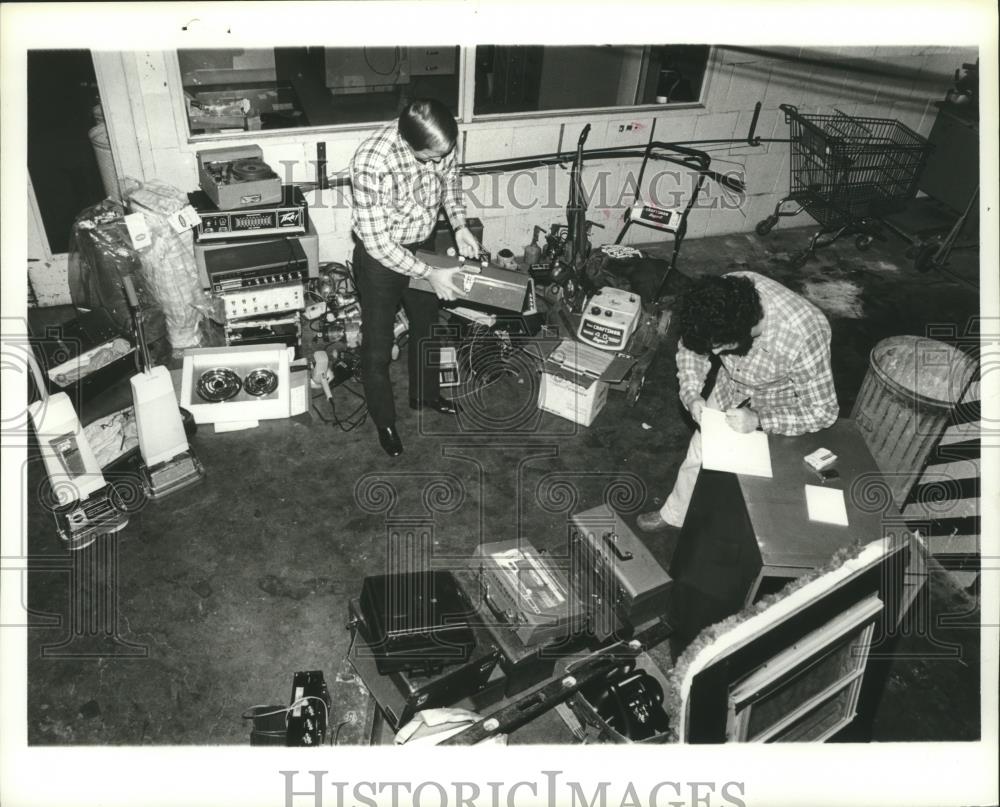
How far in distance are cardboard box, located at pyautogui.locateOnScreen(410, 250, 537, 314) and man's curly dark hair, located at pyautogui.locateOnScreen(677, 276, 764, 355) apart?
1399 millimetres

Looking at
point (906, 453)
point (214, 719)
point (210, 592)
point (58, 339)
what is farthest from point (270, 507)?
→ point (906, 453)

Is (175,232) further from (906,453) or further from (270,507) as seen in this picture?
(906,453)

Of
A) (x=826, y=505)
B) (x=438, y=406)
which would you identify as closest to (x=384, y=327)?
(x=438, y=406)

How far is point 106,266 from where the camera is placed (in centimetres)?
452

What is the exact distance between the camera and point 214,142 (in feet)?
15.4

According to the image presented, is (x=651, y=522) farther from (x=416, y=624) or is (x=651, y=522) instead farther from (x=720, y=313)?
(x=416, y=624)

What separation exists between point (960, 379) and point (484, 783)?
3256 mm

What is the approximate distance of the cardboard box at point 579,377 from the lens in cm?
448

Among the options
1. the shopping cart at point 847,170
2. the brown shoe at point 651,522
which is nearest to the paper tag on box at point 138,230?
the brown shoe at point 651,522

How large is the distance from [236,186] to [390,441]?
1738 millimetres

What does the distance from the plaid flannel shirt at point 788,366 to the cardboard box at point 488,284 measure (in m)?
1.36

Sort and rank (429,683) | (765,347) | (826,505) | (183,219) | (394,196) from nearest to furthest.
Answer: (429,683) < (826,505) < (765,347) < (394,196) < (183,219)

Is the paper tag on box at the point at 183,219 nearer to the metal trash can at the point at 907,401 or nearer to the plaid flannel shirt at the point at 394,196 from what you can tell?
the plaid flannel shirt at the point at 394,196

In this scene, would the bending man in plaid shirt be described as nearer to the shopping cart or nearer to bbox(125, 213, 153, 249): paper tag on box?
bbox(125, 213, 153, 249): paper tag on box
